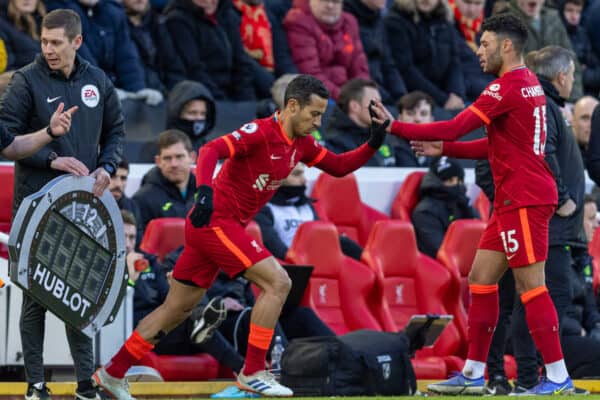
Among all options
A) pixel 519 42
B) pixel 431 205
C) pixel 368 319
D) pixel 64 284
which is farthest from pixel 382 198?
pixel 64 284

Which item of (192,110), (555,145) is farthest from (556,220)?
(192,110)

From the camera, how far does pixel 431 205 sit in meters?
12.1

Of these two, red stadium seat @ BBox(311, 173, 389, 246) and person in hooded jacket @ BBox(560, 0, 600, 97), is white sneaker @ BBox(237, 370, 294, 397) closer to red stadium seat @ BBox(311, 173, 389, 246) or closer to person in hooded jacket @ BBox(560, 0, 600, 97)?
red stadium seat @ BBox(311, 173, 389, 246)

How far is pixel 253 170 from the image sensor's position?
28.8 ft

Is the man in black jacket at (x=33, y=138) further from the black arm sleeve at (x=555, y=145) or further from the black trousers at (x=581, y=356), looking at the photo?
the black trousers at (x=581, y=356)

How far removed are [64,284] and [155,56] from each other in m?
5.73

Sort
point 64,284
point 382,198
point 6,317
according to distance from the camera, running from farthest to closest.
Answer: point 382,198 < point 6,317 < point 64,284

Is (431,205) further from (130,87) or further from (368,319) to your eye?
(130,87)

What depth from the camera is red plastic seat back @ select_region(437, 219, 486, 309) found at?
38.4 feet

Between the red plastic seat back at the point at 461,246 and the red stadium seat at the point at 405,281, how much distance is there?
11 centimetres

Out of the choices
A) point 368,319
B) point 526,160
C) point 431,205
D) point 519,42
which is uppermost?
point 519,42

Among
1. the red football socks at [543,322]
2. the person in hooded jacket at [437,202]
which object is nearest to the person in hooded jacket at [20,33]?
the person in hooded jacket at [437,202]

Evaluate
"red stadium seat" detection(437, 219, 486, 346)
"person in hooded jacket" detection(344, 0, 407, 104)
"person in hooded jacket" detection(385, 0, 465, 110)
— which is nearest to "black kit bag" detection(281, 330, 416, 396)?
"red stadium seat" detection(437, 219, 486, 346)

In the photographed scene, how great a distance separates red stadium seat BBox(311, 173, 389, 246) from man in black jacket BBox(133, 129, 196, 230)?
49.2 inches
